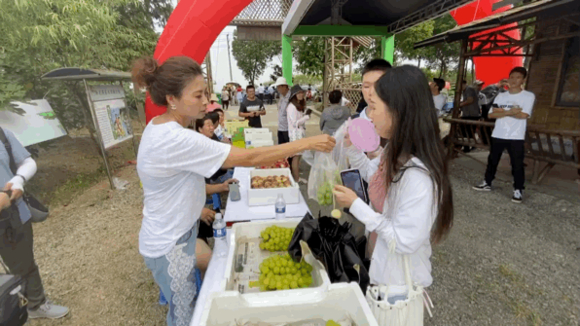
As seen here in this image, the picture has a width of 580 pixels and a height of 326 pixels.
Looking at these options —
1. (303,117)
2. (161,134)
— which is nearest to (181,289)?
(161,134)

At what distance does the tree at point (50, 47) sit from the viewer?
4.90m

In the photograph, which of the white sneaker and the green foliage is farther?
the green foliage

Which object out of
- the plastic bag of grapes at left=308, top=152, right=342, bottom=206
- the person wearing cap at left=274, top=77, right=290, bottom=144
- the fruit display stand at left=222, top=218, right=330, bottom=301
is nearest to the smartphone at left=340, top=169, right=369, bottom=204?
the plastic bag of grapes at left=308, top=152, right=342, bottom=206

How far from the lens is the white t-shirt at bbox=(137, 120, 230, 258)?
4.86ft

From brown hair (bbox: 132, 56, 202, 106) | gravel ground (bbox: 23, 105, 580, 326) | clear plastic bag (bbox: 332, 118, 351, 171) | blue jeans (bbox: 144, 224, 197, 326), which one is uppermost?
brown hair (bbox: 132, 56, 202, 106)

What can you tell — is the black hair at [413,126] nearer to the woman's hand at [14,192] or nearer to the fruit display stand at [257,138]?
the woman's hand at [14,192]

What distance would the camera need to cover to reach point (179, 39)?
16.1 feet

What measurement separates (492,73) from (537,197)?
23.3ft

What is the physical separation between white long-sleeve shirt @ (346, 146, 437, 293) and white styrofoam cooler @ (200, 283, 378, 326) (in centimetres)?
25

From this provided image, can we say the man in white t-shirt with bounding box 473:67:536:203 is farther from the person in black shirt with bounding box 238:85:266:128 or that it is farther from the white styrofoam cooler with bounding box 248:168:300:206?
the person in black shirt with bounding box 238:85:266:128

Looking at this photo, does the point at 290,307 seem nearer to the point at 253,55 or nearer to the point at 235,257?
the point at 235,257

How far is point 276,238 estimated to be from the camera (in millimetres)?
1828

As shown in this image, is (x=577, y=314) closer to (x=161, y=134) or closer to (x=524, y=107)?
(x=524, y=107)

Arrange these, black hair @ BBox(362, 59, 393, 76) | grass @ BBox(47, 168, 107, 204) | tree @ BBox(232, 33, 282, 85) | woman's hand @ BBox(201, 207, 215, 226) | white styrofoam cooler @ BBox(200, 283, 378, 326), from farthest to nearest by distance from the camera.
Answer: tree @ BBox(232, 33, 282, 85) → grass @ BBox(47, 168, 107, 204) → woman's hand @ BBox(201, 207, 215, 226) → black hair @ BBox(362, 59, 393, 76) → white styrofoam cooler @ BBox(200, 283, 378, 326)
